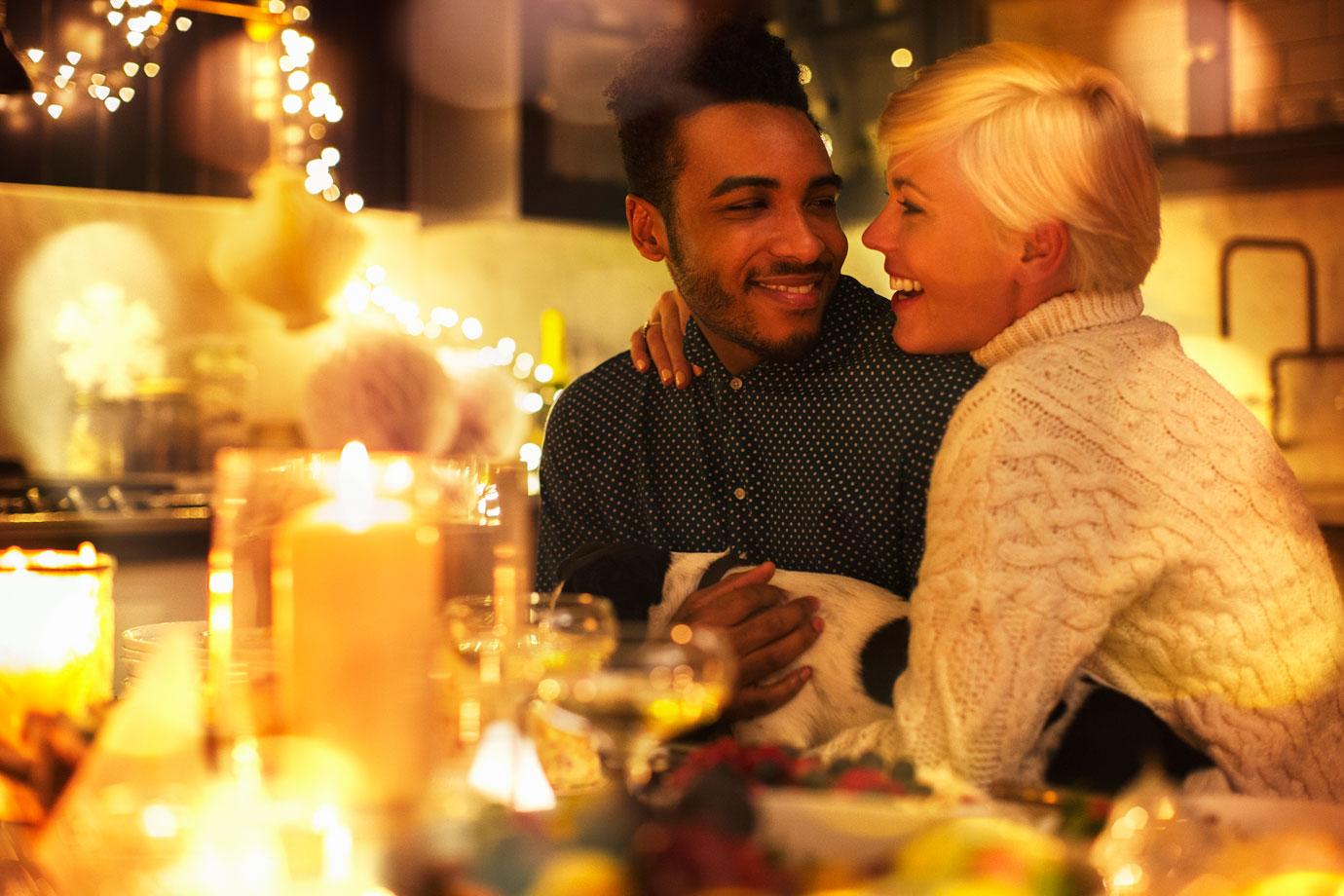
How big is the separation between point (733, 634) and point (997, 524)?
28 centimetres

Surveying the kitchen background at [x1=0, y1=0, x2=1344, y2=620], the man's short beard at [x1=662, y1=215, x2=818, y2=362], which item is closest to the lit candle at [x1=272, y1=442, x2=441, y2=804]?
the man's short beard at [x1=662, y1=215, x2=818, y2=362]

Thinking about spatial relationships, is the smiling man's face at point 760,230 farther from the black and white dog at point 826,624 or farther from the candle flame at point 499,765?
the candle flame at point 499,765

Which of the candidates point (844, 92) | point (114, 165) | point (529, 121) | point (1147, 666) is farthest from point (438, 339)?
point (1147, 666)

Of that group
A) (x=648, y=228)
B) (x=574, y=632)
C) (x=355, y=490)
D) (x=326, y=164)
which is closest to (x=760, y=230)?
(x=648, y=228)

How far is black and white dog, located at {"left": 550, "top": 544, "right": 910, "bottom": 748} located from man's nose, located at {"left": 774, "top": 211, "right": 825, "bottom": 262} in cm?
46

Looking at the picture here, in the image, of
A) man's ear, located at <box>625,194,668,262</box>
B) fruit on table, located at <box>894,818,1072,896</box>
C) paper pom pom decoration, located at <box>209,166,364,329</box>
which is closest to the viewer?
fruit on table, located at <box>894,818,1072,896</box>

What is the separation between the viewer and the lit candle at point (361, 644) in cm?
70

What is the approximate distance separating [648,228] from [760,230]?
0.28 meters

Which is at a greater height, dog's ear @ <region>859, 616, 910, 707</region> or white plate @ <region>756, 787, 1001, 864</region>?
white plate @ <region>756, 787, 1001, 864</region>

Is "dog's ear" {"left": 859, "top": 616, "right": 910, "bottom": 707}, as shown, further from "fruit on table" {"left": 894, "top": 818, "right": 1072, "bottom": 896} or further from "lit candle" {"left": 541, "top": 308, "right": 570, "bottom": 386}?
"lit candle" {"left": 541, "top": 308, "right": 570, "bottom": 386}

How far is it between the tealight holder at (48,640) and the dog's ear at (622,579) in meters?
0.53

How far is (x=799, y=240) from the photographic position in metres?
1.83

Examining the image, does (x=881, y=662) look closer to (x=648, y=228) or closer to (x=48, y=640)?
(x=48, y=640)

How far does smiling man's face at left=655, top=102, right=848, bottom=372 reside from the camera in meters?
1.82
